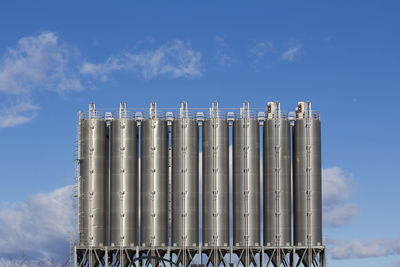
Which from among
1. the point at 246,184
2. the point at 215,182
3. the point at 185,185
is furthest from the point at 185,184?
the point at 246,184

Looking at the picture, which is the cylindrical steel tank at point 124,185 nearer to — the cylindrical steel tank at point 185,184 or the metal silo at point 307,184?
the cylindrical steel tank at point 185,184

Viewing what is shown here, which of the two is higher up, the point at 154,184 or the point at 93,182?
the point at 93,182

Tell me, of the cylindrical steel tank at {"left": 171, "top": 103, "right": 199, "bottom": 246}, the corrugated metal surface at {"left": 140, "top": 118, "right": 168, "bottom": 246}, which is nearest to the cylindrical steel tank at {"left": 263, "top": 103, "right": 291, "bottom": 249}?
the cylindrical steel tank at {"left": 171, "top": 103, "right": 199, "bottom": 246}

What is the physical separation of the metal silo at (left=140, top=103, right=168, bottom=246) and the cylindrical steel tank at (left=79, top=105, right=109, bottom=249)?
5590mm

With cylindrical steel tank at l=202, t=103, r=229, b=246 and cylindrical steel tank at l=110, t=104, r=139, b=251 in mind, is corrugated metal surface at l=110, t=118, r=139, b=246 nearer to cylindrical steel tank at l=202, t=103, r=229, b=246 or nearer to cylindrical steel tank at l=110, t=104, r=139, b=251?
cylindrical steel tank at l=110, t=104, r=139, b=251

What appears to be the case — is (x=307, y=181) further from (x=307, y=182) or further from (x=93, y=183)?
(x=93, y=183)

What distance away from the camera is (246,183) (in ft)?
271

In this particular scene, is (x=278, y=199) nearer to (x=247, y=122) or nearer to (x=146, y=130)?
(x=247, y=122)

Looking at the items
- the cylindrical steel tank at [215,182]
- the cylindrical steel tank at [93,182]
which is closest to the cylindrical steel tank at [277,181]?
the cylindrical steel tank at [215,182]

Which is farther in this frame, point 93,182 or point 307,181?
point 93,182

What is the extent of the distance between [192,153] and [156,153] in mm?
4993

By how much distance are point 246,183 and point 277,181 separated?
168 inches

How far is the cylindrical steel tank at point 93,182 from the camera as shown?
8381cm

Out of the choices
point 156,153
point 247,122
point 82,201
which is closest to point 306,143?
point 247,122
